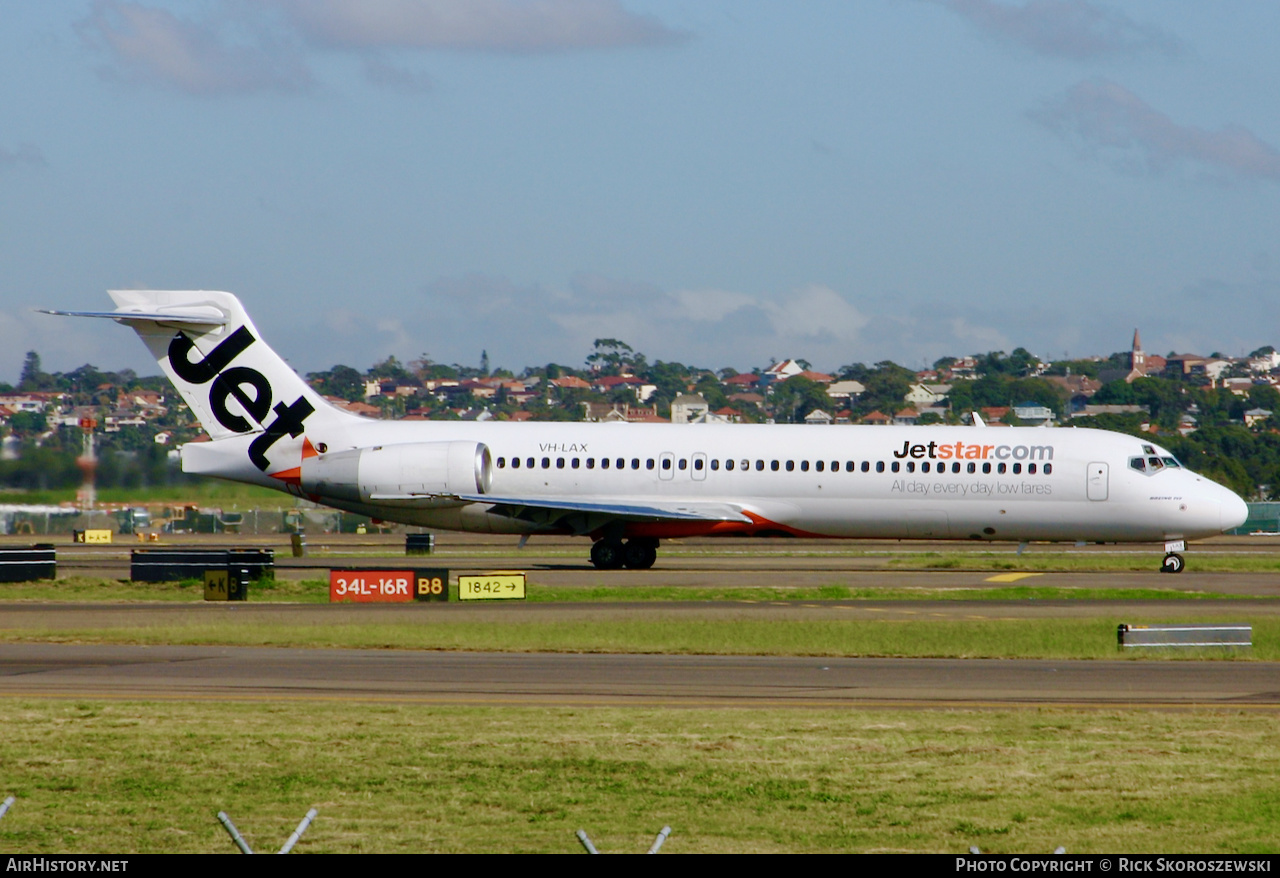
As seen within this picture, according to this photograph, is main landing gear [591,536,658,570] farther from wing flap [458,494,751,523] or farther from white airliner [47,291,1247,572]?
wing flap [458,494,751,523]

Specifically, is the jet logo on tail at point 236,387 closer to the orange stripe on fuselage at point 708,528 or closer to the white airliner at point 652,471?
the white airliner at point 652,471

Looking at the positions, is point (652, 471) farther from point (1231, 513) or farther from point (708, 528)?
point (1231, 513)

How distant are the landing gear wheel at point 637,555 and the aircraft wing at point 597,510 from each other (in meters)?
1.46

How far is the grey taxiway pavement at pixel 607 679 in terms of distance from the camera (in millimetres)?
20609

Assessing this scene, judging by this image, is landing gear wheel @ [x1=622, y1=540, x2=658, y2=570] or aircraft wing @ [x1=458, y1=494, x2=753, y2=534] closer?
aircraft wing @ [x1=458, y1=494, x2=753, y2=534]

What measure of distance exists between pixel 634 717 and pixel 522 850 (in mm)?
6369

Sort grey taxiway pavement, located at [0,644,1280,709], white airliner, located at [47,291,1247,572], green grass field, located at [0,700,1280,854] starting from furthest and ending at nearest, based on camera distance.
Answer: white airliner, located at [47,291,1247,572] → grey taxiway pavement, located at [0,644,1280,709] → green grass field, located at [0,700,1280,854]

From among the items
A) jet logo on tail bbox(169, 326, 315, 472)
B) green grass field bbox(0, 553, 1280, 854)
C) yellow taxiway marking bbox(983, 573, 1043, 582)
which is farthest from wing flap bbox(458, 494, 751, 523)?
green grass field bbox(0, 553, 1280, 854)

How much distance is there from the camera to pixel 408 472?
45406 millimetres

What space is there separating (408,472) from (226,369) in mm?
6545

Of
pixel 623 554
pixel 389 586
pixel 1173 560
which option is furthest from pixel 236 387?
pixel 1173 560

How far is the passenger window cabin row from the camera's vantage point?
146 feet

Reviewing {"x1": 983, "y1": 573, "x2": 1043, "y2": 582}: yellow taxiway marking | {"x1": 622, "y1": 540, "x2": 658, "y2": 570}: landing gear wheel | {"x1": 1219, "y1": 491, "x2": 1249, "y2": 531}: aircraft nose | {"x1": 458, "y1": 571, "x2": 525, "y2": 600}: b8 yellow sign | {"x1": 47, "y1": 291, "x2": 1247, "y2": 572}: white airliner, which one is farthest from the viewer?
{"x1": 622, "y1": 540, "x2": 658, "y2": 570}: landing gear wheel

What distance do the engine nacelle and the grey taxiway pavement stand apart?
1886 centimetres
